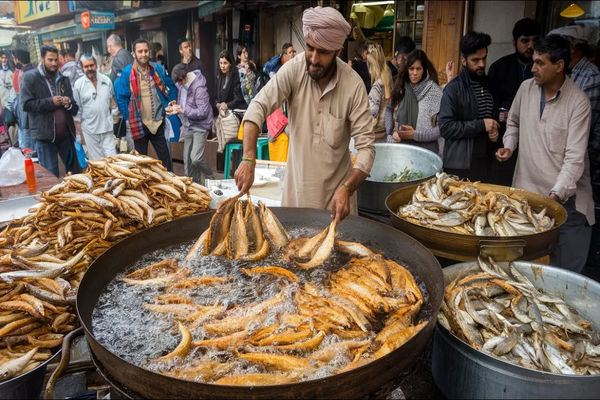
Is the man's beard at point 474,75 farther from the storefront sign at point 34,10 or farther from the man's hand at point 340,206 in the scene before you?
the storefront sign at point 34,10

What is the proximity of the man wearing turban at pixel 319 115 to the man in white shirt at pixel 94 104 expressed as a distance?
213 inches

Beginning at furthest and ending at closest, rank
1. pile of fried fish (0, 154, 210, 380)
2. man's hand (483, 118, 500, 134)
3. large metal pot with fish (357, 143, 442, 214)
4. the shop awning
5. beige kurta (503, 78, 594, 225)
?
the shop awning
man's hand (483, 118, 500, 134)
large metal pot with fish (357, 143, 442, 214)
beige kurta (503, 78, 594, 225)
pile of fried fish (0, 154, 210, 380)

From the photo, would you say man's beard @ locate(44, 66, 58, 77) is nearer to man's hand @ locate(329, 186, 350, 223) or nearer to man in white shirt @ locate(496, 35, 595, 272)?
man's hand @ locate(329, 186, 350, 223)

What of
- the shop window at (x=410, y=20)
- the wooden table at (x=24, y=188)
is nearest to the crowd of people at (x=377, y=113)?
the shop window at (x=410, y=20)

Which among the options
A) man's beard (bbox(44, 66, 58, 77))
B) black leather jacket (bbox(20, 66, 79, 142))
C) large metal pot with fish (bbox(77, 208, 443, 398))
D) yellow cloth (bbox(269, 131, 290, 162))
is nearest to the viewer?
large metal pot with fish (bbox(77, 208, 443, 398))

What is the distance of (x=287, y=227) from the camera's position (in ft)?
10.2

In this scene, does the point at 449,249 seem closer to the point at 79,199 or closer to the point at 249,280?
the point at 249,280

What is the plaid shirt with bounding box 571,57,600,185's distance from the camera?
483 cm

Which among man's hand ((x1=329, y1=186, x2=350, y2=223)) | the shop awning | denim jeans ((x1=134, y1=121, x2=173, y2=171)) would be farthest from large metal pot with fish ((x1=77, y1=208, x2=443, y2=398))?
the shop awning

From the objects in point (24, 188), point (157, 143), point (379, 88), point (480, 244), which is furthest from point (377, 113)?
point (24, 188)

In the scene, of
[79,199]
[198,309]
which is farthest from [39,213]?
[198,309]

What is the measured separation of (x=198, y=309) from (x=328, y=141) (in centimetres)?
189

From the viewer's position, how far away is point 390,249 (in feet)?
8.98

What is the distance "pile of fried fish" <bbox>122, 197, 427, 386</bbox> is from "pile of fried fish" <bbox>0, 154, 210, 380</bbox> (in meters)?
0.48
